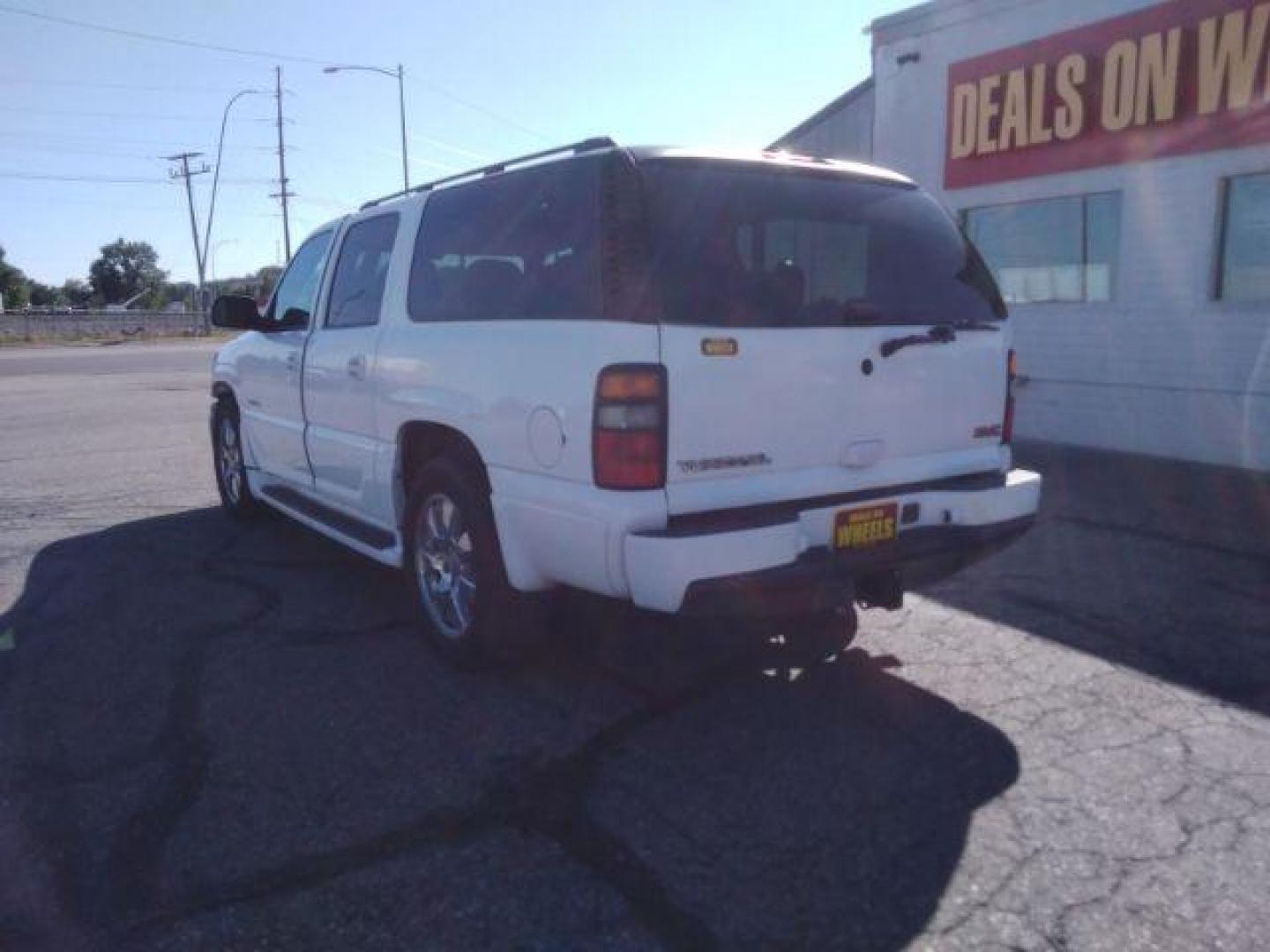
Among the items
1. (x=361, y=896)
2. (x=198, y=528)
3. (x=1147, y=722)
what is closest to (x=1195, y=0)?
(x=1147, y=722)

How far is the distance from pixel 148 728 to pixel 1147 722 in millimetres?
3692

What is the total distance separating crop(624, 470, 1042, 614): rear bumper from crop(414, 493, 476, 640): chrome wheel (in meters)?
1.15

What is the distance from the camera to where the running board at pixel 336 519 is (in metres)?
4.75

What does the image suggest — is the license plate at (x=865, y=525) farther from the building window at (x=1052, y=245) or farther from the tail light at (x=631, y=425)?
the building window at (x=1052, y=245)

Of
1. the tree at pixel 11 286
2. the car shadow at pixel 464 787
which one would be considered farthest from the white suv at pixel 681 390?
the tree at pixel 11 286

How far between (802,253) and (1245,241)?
716cm

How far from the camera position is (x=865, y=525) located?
11.8 feet

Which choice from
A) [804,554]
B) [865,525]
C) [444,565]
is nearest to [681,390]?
Answer: [804,554]

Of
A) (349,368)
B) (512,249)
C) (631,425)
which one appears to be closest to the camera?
(631,425)

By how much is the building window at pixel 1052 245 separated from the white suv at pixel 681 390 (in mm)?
6439

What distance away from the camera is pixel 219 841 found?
116 inches

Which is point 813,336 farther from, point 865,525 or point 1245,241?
point 1245,241

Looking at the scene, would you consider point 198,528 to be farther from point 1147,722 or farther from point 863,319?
point 1147,722

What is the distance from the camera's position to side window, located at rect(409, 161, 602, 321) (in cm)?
350
